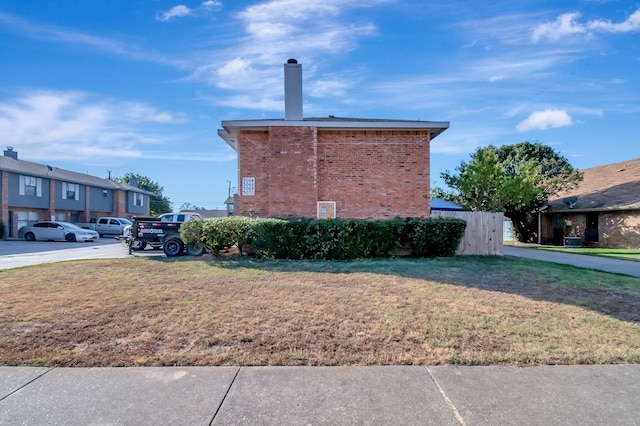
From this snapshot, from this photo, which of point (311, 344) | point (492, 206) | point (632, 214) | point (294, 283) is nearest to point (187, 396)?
point (311, 344)

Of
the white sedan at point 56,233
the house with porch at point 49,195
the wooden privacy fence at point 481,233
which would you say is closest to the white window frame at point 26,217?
the house with porch at point 49,195

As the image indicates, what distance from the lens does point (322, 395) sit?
3.18m

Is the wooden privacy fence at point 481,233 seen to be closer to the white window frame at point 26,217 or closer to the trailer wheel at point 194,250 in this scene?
the trailer wheel at point 194,250

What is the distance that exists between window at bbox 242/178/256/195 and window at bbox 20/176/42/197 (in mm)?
24737

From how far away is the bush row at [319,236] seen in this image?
33.1 feet

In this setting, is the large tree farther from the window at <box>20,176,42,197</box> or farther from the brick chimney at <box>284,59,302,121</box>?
the window at <box>20,176,42,197</box>

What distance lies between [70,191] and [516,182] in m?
35.0

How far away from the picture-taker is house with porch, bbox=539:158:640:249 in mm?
19203

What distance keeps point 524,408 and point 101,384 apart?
376cm

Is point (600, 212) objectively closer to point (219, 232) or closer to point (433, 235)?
point (433, 235)

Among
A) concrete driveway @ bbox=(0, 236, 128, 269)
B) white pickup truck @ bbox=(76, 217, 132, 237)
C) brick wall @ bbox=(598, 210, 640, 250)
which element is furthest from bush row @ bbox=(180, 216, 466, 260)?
white pickup truck @ bbox=(76, 217, 132, 237)

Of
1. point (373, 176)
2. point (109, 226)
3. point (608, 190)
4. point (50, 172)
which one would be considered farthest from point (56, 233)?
point (608, 190)

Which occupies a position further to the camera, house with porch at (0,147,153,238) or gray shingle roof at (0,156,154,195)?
gray shingle roof at (0,156,154,195)

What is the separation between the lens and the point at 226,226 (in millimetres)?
10328
